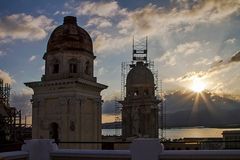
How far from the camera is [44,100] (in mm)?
32281

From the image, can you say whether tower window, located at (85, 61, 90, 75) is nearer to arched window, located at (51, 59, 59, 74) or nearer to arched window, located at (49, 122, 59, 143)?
arched window, located at (51, 59, 59, 74)

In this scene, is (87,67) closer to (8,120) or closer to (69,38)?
(69,38)

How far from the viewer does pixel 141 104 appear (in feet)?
166

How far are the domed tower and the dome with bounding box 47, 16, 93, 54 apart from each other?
1777 cm

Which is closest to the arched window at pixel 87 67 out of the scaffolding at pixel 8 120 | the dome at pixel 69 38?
the dome at pixel 69 38

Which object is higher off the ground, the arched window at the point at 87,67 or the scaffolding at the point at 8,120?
the arched window at the point at 87,67

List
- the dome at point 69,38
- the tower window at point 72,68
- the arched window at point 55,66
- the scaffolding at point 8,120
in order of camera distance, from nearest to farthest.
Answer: the tower window at point 72,68, the dome at point 69,38, the arched window at point 55,66, the scaffolding at point 8,120

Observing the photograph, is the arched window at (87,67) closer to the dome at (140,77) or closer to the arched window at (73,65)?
the arched window at (73,65)

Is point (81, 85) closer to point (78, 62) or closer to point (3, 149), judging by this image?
point (78, 62)

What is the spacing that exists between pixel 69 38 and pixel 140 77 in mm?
20208

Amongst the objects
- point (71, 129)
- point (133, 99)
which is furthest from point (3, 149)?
point (133, 99)

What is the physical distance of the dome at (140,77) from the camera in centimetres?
5056

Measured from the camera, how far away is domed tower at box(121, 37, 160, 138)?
4994 cm

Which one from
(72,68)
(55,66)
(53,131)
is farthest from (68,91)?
(53,131)
